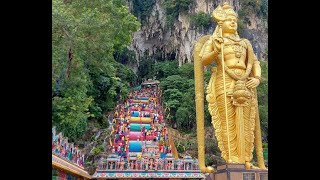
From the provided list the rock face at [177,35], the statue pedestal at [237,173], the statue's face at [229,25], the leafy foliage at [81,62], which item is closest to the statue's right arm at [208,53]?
the statue's face at [229,25]

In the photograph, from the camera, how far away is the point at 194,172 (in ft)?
30.8

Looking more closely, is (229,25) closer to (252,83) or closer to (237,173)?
(252,83)

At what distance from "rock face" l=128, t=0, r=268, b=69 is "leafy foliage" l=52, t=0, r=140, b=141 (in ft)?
10.1

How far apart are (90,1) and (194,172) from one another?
14.9ft

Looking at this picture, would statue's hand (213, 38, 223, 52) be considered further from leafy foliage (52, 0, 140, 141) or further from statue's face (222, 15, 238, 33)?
leafy foliage (52, 0, 140, 141)

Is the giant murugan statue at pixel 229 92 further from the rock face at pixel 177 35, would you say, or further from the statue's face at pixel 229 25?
the rock face at pixel 177 35

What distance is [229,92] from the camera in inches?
298

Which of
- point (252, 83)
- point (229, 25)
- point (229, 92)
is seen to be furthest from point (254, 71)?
point (229, 25)

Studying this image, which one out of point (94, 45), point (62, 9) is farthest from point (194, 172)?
point (62, 9)

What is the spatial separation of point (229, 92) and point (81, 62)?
307 cm

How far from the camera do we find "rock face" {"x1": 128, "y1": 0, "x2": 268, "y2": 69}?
1438 cm

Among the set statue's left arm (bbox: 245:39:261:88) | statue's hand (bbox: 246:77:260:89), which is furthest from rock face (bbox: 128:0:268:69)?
statue's hand (bbox: 246:77:260:89)

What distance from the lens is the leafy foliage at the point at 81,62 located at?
8.43 m

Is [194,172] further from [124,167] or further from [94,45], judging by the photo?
[94,45]
